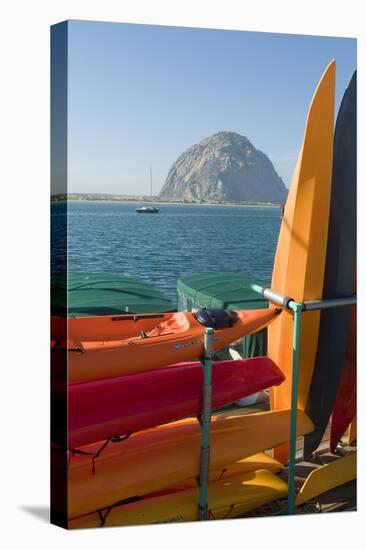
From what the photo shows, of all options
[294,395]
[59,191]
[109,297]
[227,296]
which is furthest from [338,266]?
[109,297]

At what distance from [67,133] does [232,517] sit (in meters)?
1.75

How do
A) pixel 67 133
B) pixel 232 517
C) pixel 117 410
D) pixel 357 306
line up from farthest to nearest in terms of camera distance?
pixel 357 306
pixel 232 517
pixel 117 410
pixel 67 133

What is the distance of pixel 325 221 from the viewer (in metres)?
2.86

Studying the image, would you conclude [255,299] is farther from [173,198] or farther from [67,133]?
[67,133]

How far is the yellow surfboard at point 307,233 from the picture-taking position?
9.11ft

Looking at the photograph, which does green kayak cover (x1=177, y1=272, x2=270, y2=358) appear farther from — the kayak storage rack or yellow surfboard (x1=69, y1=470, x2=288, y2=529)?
yellow surfboard (x1=69, y1=470, x2=288, y2=529)

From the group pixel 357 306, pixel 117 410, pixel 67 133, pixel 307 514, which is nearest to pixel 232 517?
pixel 307 514

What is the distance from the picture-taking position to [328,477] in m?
2.95

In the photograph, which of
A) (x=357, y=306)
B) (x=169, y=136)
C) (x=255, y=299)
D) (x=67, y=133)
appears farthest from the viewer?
(x=169, y=136)

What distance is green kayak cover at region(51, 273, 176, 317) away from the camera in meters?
4.48

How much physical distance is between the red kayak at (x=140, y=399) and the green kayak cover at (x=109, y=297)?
56.6 inches

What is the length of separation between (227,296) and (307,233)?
166cm

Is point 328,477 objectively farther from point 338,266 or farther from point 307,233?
point 307,233

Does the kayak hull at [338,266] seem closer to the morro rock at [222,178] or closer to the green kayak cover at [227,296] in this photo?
the green kayak cover at [227,296]
